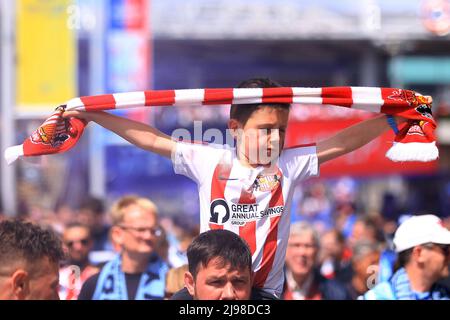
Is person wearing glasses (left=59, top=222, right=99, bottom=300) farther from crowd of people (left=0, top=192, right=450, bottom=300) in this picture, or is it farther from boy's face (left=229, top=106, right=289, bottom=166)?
boy's face (left=229, top=106, right=289, bottom=166)

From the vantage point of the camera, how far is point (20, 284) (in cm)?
325

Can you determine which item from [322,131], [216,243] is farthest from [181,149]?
[322,131]

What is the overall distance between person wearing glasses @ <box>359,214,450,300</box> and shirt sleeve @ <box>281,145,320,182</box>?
832 mm

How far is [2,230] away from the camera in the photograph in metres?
3.51

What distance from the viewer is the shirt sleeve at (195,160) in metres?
4.08

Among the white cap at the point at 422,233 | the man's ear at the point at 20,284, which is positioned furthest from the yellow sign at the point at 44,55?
the man's ear at the point at 20,284

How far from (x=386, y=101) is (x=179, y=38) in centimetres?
1989

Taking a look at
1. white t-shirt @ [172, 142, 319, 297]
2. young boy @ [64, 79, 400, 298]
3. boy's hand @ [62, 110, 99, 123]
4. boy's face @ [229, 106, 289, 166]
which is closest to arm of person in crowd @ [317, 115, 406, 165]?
young boy @ [64, 79, 400, 298]

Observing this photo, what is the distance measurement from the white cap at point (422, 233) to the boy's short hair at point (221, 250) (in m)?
1.45

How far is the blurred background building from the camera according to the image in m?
15.0

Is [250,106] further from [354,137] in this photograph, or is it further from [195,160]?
[354,137]

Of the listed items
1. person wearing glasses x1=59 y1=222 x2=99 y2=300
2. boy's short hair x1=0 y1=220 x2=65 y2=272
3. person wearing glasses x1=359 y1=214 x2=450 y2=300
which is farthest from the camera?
person wearing glasses x1=59 y1=222 x2=99 y2=300

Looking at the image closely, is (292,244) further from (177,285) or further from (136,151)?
(136,151)

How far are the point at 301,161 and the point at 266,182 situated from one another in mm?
234
